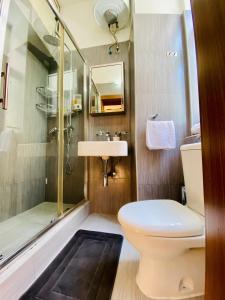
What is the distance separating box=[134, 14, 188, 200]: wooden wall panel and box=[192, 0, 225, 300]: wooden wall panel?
103 cm

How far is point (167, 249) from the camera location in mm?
726

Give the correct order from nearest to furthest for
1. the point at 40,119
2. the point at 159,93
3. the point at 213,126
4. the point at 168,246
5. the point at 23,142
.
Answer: the point at 213,126
the point at 168,246
the point at 159,93
the point at 23,142
the point at 40,119

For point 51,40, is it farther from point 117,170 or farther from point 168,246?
point 168,246

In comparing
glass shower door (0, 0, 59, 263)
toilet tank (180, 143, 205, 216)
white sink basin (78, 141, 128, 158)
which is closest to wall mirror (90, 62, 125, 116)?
glass shower door (0, 0, 59, 263)

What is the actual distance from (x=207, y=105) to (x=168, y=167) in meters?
1.11

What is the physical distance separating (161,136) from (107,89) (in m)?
0.97

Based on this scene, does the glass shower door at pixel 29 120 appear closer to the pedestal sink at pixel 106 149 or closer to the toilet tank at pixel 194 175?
the pedestal sink at pixel 106 149

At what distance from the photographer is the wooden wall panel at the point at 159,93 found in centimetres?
149

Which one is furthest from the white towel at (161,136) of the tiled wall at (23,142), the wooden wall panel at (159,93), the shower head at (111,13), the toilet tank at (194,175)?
the shower head at (111,13)

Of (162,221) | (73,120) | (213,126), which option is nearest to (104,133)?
(73,120)

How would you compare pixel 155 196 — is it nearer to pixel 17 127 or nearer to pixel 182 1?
pixel 17 127

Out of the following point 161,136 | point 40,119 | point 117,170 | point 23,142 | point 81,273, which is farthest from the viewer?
point 40,119

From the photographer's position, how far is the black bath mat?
0.82 metres

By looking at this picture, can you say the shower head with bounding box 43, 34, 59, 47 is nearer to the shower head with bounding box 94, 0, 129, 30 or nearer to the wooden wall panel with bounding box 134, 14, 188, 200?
the shower head with bounding box 94, 0, 129, 30
